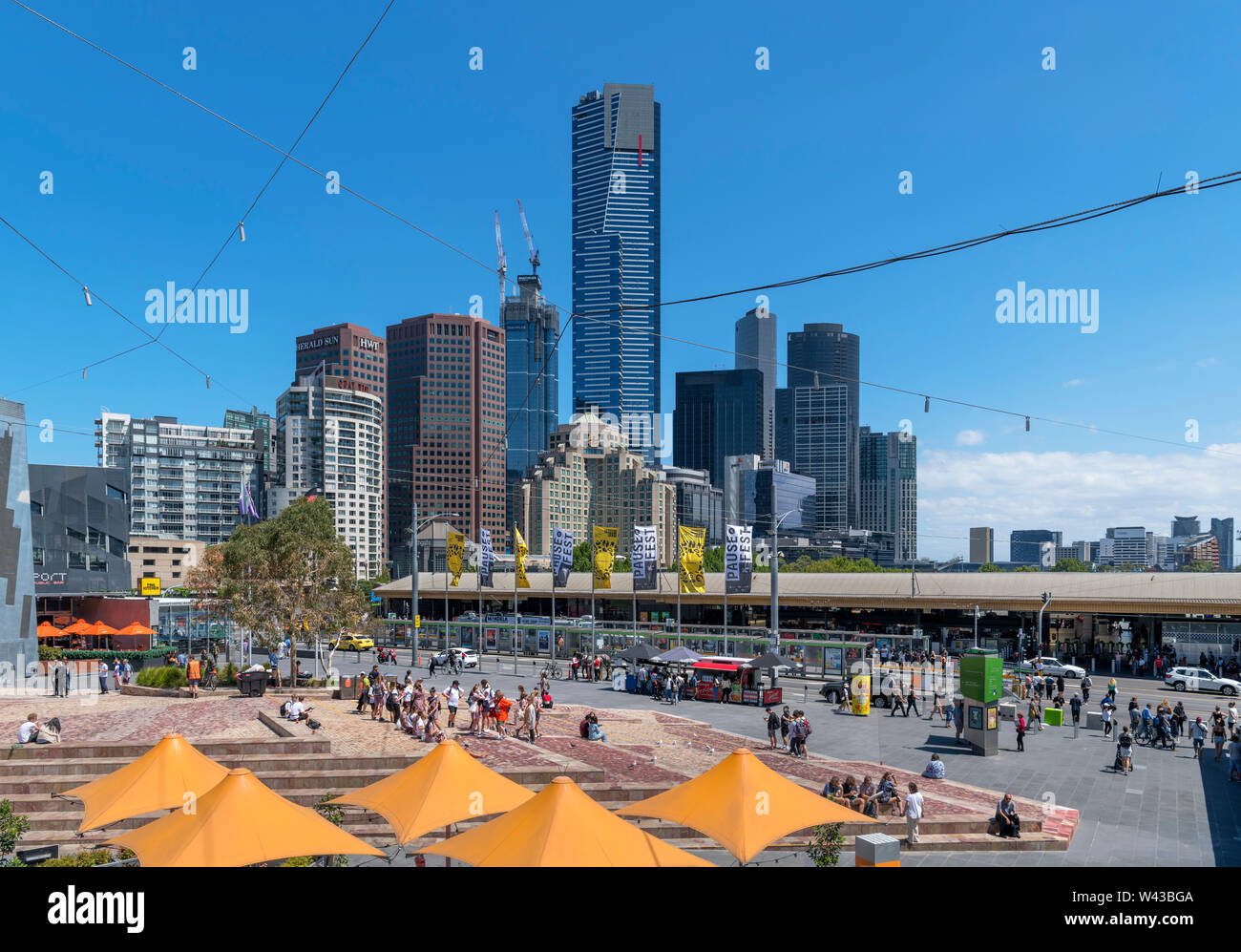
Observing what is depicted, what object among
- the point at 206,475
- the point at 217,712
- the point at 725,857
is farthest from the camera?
the point at 206,475

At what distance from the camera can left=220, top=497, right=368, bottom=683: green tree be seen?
33.8 m

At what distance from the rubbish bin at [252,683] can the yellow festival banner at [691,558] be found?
21331mm

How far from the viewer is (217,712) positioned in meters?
25.5

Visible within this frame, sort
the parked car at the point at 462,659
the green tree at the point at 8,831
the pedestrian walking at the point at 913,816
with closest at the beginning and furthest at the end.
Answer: the green tree at the point at 8,831
the pedestrian walking at the point at 913,816
the parked car at the point at 462,659

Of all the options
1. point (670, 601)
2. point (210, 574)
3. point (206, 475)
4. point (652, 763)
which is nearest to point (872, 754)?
point (652, 763)

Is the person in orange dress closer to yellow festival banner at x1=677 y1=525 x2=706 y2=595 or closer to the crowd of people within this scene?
the crowd of people

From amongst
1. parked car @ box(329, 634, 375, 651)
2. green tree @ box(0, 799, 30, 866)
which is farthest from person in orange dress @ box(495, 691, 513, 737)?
parked car @ box(329, 634, 375, 651)

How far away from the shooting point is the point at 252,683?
30.8 metres

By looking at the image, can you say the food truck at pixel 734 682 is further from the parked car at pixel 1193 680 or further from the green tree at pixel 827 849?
the green tree at pixel 827 849

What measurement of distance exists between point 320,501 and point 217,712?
13244 mm

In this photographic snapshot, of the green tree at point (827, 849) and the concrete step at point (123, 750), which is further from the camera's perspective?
the concrete step at point (123, 750)

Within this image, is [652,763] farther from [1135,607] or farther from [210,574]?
[1135,607]

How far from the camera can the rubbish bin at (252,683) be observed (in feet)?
101

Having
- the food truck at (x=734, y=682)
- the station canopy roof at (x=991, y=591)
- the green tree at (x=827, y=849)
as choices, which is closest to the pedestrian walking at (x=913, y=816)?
the green tree at (x=827, y=849)
